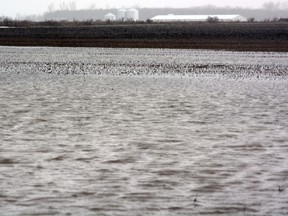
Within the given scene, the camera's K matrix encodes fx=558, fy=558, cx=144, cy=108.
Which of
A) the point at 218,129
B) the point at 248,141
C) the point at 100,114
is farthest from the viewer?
the point at 100,114

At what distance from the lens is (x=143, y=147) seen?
32.0 ft

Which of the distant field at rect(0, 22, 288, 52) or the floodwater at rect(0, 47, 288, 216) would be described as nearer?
the floodwater at rect(0, 47, 288, 216)

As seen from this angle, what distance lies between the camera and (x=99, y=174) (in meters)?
7.88

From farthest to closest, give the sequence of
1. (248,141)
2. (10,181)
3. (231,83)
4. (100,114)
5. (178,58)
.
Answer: (178,58)
(231,83)
(100,114)
(248,141)
(10,181)

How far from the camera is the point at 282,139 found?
1059 cm

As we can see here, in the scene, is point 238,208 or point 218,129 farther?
point 218,129

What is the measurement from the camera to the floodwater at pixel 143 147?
6.75m

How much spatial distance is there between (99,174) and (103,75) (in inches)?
643

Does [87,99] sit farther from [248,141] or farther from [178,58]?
[178,58]

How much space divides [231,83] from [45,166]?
551 inches

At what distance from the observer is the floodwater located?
6754 mm

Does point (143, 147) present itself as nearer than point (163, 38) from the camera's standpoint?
Yes

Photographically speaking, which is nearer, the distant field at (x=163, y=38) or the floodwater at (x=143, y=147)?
the floodwater at (x=143, y=147)

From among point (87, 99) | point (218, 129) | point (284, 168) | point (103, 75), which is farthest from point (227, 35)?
point (284, 168)
